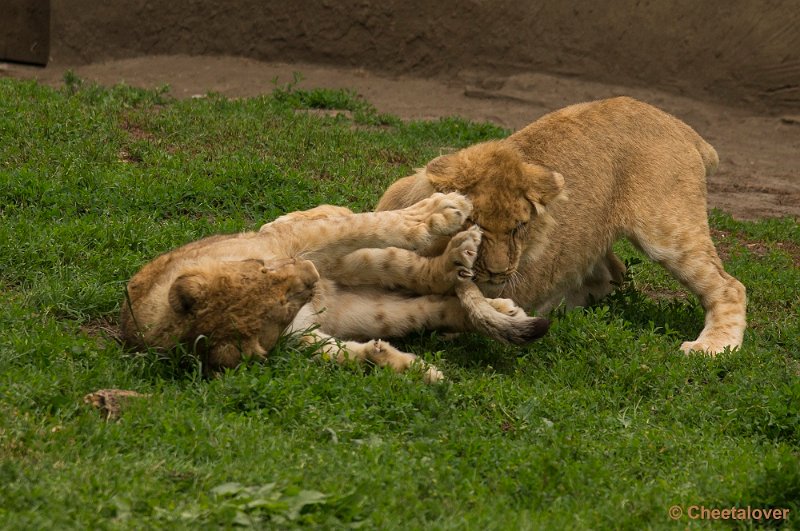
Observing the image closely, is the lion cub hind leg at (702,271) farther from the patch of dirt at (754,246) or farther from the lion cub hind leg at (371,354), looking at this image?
the lion cub hind leg at (371,354)

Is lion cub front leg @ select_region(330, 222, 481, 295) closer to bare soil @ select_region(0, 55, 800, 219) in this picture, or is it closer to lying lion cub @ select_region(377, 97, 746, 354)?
lying lion cub @ select_region(377, 97, 746, 354)

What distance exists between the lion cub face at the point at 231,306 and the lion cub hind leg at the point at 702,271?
2.59m

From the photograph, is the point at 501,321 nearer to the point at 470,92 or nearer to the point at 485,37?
the point at 470,92

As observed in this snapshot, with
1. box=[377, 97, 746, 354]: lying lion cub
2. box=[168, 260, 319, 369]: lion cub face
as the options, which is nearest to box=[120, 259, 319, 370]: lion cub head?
box=[168, 260, 319, 369]: lion cub face

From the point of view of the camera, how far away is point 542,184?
6.17 metres

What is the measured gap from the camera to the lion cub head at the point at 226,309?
5102 millimetres

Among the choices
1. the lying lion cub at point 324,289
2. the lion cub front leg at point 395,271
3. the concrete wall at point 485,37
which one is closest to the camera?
the lying lion cub at point 324,289

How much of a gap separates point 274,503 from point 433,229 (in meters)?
2.37

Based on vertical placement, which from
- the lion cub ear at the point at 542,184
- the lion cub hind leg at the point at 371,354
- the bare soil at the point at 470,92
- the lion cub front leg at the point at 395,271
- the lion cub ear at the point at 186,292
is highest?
the lion cub ear at the point at 542,184

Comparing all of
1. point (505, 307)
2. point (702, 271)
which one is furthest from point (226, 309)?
point (702, 271)

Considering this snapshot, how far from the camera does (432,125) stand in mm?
11211

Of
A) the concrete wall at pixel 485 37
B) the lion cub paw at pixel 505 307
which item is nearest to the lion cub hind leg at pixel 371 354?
the lion cub paw at pixel 505 307

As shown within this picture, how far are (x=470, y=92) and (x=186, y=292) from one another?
28.7 feet

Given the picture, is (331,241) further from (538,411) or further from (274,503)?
(274,503)
